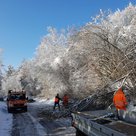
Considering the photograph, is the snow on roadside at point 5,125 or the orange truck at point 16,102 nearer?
the snow on roadside at point 5,125

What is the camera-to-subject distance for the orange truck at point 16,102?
30.9 metres

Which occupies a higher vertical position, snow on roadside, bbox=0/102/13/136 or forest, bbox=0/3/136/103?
forest, bbox=0/3/136/103

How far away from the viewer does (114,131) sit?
20.0ft

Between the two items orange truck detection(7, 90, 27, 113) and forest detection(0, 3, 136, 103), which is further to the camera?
orange truck detection(7, 90, 27, 113)

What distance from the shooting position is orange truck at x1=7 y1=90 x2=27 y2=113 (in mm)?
30938

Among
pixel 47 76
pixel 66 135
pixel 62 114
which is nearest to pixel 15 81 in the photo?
pixel 47 76

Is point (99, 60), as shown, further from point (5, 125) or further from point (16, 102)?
point (16, 102)

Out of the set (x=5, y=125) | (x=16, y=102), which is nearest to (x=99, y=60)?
(x=5, y=125)

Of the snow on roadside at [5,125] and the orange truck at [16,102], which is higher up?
the orange truck at [16,102]

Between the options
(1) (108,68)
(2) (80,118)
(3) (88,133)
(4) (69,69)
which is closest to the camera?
(3) (88,133)

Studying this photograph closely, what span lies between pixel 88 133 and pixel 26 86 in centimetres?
8074

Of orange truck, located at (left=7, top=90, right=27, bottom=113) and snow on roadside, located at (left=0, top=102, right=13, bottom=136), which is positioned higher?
orange truck, located at (left=7, top=90, right=27, bottom=113)

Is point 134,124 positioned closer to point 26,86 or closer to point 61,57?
point 61,57

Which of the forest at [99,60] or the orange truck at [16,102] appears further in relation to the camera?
the orange truck at [16,102]
